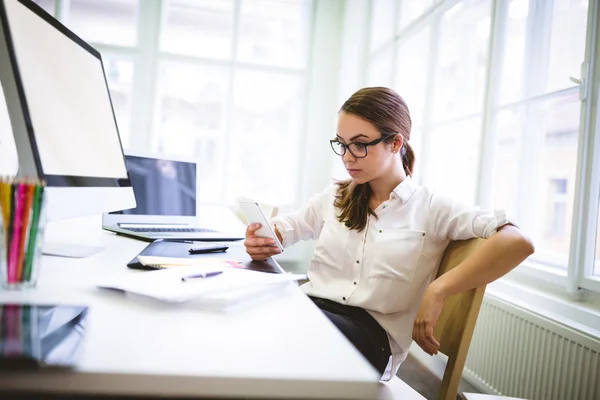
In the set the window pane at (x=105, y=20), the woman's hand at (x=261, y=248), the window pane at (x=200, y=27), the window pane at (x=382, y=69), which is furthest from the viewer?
the window pane at (x=200, y=27)

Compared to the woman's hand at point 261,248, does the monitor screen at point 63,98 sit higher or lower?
higher

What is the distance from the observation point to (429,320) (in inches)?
37.7

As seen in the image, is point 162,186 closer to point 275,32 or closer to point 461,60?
point 461,60

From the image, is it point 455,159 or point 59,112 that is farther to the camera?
point 455,159

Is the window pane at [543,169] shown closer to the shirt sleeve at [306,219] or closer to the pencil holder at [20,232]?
the shirt sleeve at [306,219]

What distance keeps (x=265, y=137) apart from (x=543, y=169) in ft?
10.7

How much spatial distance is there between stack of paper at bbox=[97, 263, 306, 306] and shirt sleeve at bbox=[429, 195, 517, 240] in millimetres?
546

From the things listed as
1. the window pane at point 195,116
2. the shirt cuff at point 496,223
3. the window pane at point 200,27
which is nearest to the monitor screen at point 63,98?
the shirt cuff at point 496,223

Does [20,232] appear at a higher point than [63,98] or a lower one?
lower

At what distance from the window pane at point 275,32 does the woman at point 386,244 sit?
367cm

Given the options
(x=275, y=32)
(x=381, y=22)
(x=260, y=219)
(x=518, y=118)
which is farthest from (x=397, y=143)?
(x=275, y=32)

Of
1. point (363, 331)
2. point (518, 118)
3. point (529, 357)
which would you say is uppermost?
point (518, 118)

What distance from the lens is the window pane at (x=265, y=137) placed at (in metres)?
4.70

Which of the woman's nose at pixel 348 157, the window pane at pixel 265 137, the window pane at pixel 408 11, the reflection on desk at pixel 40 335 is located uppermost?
the window pane at pixel 408 11
